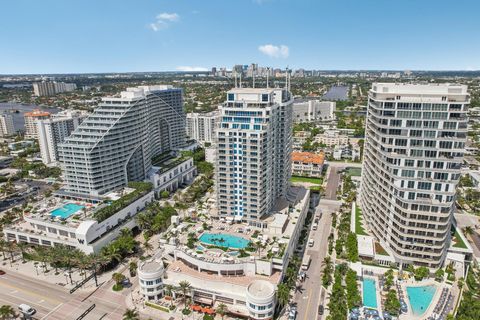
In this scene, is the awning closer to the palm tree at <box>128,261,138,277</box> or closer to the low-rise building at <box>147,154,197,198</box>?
the palm tree at <box>128,261,138,277</box>

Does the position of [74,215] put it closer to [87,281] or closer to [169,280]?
[87,281]

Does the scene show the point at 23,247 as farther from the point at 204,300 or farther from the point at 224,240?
the point at 224,240

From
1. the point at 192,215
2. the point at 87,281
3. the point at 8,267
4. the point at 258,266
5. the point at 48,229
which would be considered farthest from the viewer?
the point at 192,215

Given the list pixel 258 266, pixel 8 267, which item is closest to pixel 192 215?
pixel 258 266

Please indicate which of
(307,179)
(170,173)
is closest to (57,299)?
(170,173)

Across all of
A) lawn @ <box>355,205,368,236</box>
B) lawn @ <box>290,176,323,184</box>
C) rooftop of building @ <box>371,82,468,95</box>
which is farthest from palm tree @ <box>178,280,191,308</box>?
lawn @ <box>290,176,323,184</box>

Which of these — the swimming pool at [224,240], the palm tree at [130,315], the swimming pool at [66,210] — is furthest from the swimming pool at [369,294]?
the swimming pool at [66,210]
